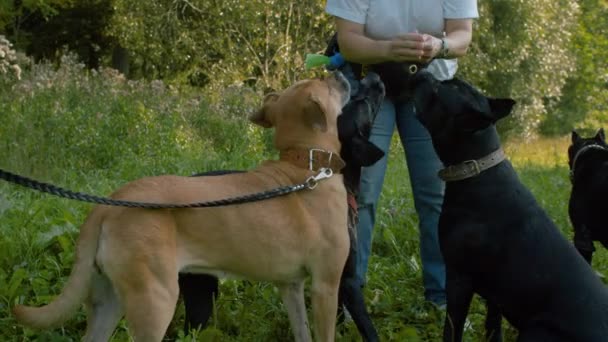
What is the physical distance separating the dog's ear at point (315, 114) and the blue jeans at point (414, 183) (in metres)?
0.65

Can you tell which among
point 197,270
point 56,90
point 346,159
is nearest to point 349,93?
point 346,159

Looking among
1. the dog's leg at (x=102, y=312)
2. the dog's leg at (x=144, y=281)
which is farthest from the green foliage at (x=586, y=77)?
the dog's leg at (x=144, y=281)

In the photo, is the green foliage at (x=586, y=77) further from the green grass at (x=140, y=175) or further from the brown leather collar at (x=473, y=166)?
the brown leather collar at (x=473, y=166)

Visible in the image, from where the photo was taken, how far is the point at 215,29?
21.1 metres

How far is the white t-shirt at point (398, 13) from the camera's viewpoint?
16.1 ft

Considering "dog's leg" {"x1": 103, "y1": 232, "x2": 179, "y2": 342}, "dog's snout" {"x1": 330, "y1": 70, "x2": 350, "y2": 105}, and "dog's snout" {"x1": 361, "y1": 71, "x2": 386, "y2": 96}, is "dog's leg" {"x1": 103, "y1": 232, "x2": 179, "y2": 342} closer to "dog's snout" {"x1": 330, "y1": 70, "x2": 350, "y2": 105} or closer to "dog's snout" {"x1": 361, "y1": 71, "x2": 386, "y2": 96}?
"dog's snout" {"x1": 330, "y1": 70, "x2": 350, "y2": 105}

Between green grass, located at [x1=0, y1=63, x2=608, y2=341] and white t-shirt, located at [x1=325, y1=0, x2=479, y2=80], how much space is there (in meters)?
1.74

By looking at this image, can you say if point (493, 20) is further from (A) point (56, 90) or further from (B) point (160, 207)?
(B) point (160, 207)

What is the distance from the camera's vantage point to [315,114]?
4484mm

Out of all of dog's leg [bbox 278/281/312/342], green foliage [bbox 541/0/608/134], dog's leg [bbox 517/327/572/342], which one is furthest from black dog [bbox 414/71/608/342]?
green foliage [bbox 541/0/608/134]

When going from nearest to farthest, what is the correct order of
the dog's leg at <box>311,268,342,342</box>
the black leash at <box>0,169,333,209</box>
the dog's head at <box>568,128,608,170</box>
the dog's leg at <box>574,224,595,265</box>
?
the black leash at <box>0,169,333,209</box>
the dog's leg at <box>311,268,342,342</box>
the dog's leg at <box>574,224,595,265</box>
the dog's head at <box>568,128,608,170</box>

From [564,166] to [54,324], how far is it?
1101 centimetres

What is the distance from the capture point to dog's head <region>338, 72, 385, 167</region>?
4.77m

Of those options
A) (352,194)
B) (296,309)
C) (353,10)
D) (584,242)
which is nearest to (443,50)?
(353,10)
